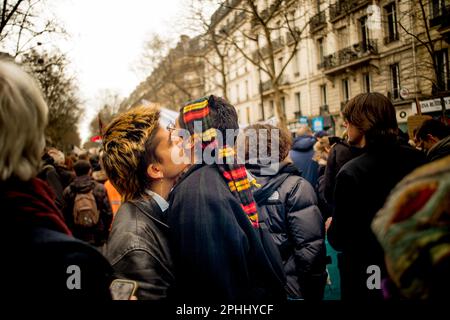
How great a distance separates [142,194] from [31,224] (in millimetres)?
992

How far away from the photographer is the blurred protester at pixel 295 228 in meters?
2.80

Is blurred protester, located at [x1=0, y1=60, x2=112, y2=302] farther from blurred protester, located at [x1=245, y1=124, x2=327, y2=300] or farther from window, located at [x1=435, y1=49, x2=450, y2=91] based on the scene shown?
window, located at [x1=435, y1=49, x2=450, y2=91]

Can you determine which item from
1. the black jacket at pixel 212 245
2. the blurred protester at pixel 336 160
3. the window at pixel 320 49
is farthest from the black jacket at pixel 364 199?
the window at pixel 320 49

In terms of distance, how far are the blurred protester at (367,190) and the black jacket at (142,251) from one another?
106 centimetres

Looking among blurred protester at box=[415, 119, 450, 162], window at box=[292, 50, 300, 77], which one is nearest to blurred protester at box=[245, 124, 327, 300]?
blurred protester at box=[415, 119, 450, 162]

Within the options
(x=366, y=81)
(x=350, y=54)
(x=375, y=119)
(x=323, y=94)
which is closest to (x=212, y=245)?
(x=375, y=119)

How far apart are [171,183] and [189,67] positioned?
28185mm

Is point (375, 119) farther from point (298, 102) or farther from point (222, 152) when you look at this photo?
point (298, 102)

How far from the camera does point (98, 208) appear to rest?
5.30 meters

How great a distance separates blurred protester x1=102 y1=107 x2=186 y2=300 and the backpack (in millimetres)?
3273

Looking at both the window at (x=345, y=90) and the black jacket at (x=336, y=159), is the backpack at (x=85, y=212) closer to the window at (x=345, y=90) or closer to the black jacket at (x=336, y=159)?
the black jacket at (x=336, y=159)

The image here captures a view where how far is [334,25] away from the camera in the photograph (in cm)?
2588
